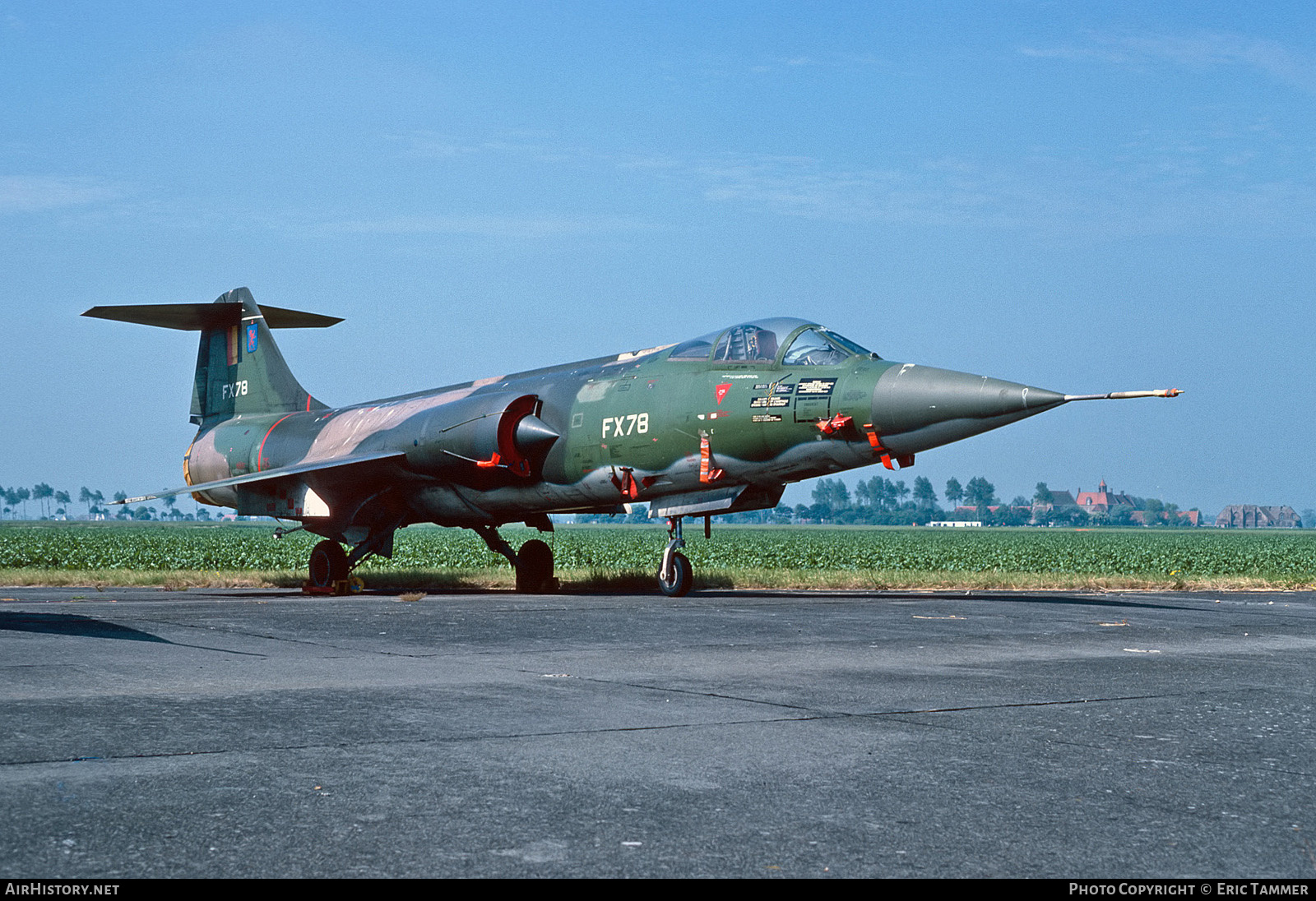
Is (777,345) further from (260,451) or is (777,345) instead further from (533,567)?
(260,451)

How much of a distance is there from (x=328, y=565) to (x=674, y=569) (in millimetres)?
6683

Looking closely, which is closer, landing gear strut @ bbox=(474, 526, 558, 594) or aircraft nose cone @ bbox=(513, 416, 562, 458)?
aircraft nose cone @ bbox=(513, 416, 562, 458)

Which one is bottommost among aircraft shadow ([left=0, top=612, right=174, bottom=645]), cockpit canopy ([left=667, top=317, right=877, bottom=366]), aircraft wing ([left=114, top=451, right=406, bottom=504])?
aircraft shadow ([left=0, top=612, right=174, bottom=645])

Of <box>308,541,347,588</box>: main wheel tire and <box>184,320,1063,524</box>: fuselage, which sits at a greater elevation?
<box>184,320,1063,524</box>: fuselage

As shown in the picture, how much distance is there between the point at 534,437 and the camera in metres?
19.4

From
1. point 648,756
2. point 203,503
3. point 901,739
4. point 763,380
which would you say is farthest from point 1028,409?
point 203,503

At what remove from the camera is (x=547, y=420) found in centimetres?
1964

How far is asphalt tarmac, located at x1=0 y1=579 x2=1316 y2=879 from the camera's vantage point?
4.28 metres

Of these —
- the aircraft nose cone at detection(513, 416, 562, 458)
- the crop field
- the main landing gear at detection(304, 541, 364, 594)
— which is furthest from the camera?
the crop field

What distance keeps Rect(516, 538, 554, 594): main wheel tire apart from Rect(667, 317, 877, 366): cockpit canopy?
206 inches

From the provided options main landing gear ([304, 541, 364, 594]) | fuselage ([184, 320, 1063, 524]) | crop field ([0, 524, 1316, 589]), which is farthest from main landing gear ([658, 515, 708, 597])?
main landing gear ([304, 541, 364, 594])

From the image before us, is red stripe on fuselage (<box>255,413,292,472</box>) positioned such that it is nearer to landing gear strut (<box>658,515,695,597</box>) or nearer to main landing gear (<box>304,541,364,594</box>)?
main landing gear (<box>304,541,364,594</box>)

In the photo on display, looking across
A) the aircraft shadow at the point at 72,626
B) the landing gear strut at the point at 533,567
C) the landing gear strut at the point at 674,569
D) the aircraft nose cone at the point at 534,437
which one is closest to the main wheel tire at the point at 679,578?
the landing gear strut at the point at 674,569

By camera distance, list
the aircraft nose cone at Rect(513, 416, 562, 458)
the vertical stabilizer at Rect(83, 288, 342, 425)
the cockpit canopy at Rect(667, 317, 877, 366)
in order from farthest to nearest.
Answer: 1. the vertical stabilizer at Rect(83, 288, 342, 425)
2. the aircraft nose cone at Rect(513, 416, 562, 458)
3. the cockpit canopy at Rect(667, 317, 877, 366)
